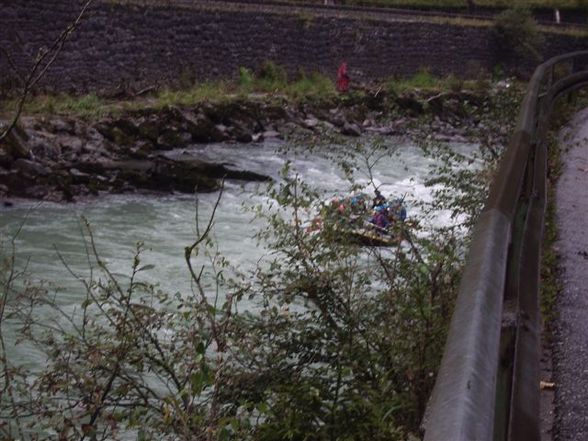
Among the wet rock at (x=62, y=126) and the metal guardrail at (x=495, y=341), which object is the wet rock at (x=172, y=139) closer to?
the wet rock at (x=62, y=126)

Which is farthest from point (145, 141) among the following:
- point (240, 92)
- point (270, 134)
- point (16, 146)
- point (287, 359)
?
point (287, 359)

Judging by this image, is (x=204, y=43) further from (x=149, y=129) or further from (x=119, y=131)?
(x=119, y=131)

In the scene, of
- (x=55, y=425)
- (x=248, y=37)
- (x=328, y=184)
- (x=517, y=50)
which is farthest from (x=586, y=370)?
(x=517, y=50)

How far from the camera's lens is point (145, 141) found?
2156cm

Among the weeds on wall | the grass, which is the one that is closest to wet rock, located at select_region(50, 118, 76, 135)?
the grass

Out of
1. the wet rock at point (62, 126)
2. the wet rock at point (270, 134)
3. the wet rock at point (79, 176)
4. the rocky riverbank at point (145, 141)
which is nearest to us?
the rocky riverbank at point (145, 141)

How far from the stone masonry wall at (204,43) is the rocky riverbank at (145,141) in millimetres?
3131

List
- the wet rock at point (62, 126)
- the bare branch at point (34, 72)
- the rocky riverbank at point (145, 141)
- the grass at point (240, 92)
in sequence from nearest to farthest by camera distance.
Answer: the bare branch at point (34, 72) → the rocky riverbank at point (145, 141) → the wet rock at point (62, 126) → the grass at point (240, 92)

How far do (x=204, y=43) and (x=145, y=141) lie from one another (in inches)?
382

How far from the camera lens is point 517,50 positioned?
44.3m

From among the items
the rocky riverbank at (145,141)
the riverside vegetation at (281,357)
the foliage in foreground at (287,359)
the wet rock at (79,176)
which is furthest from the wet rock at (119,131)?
the foliage in foreground at (287,359)

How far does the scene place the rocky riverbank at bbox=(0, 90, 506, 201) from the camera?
17.0m

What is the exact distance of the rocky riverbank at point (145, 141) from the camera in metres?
17.0

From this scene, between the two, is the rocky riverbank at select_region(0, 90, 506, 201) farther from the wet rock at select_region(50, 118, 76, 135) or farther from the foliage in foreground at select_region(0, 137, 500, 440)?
the foliage in foreground at select_region(0, 137, 500, 440)
